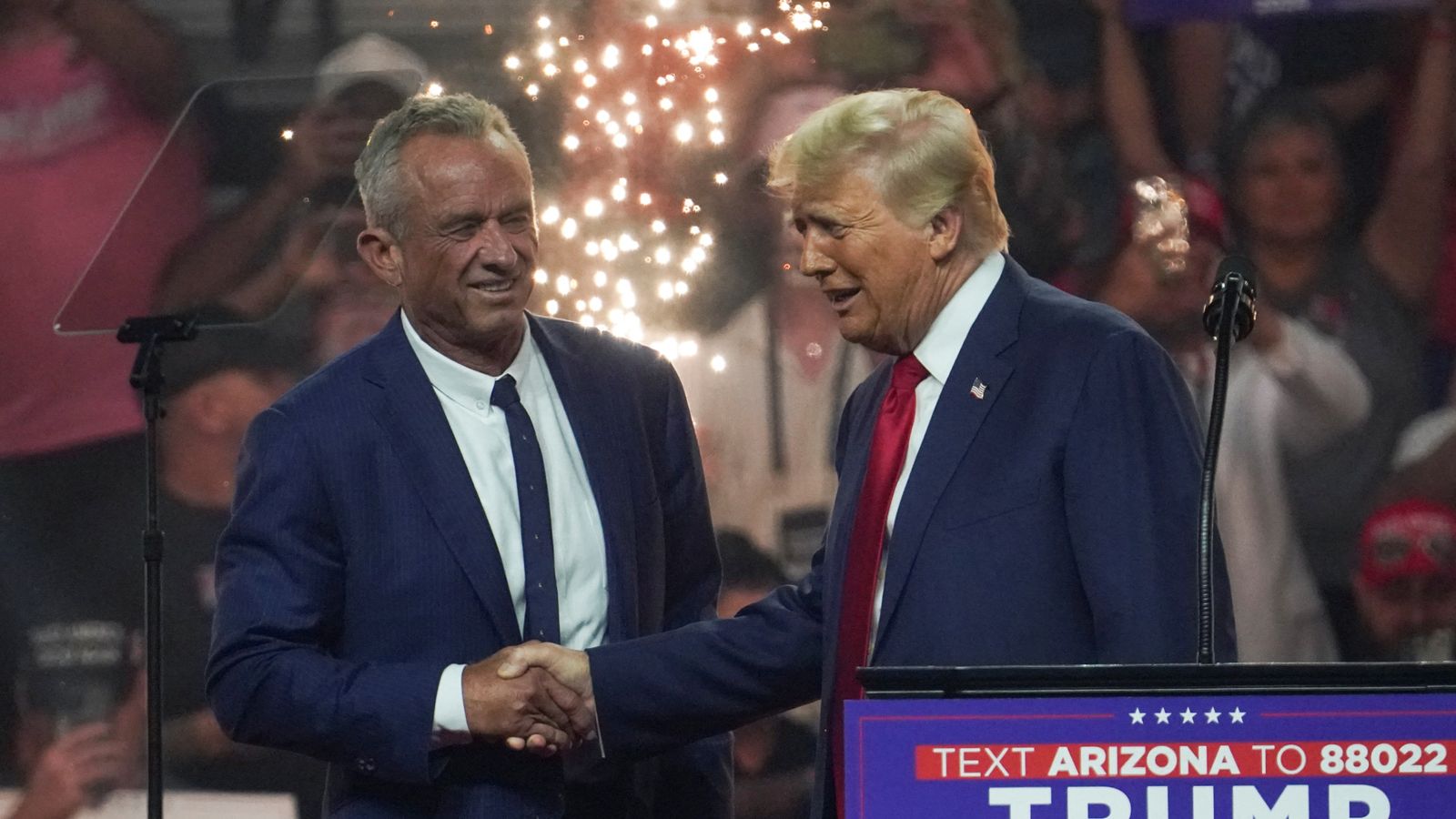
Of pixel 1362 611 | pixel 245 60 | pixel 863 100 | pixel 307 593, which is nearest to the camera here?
pixel 863 100

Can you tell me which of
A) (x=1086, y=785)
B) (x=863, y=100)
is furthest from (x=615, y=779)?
(x=1086, y=785)

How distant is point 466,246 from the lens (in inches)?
96.7

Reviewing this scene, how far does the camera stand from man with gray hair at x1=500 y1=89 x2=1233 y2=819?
6.57 feet

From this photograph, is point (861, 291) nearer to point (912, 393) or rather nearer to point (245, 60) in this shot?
point (912, 393)

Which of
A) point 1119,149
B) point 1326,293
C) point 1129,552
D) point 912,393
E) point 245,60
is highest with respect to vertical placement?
point 245,60

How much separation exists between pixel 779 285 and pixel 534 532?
1754mm

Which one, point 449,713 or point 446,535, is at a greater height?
point 446,535

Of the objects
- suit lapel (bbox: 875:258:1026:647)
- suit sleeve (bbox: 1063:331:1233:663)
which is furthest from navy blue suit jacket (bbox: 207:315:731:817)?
suit sleeve (bbox: 1063:331:1233:663)

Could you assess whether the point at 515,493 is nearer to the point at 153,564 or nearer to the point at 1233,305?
the point at 1233,305

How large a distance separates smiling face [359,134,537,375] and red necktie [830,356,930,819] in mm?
589

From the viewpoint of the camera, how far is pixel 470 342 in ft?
8.16

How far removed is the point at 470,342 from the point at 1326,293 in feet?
7.31

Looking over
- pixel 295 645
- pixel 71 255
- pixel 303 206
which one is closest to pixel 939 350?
pixel 295 645

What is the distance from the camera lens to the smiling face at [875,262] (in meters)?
2.16
